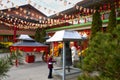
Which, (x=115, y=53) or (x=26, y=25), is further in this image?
(x=26, y=25)

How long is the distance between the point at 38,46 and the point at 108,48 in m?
13.0

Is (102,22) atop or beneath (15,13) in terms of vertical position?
beneath

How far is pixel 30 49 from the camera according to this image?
48.4 feet

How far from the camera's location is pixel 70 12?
26453 mm

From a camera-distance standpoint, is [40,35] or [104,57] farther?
[40,35]

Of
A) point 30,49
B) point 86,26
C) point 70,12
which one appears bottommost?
point 30,49

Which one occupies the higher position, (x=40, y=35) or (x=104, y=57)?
(x=40, y=35)

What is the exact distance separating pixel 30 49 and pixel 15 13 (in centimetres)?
2256

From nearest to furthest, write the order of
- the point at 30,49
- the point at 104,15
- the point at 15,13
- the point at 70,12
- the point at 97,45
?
the point at 97,45 → the point at 30,49 → the point at 104,15 → the point at 70,12 → the point at 15,13

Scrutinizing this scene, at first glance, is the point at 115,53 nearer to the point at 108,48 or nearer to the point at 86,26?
the point at 108,48

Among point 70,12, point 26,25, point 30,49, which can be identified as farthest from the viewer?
point 26,25

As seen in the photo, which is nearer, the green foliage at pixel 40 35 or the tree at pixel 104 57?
the tree at pixel 104 57

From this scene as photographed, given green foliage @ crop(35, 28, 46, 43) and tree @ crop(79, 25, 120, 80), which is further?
green foliage @ crop(35, 28, 46, 43)

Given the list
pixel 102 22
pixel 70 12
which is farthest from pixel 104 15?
pixel 70 12
